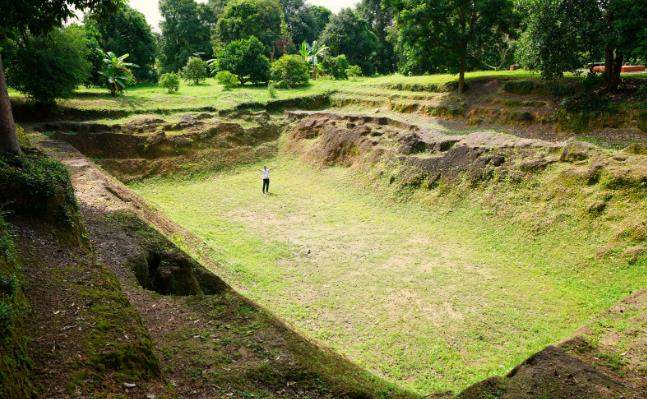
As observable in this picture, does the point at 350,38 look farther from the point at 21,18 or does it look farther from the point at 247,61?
the point at 21,18

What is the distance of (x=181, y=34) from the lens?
5241 centimetres

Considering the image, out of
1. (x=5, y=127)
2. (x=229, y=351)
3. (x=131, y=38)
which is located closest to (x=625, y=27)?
(x=229, y=351)

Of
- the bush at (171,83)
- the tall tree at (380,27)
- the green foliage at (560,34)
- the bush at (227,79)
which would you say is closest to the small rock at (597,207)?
the green foliage at (560,34)

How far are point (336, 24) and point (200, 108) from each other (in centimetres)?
2582

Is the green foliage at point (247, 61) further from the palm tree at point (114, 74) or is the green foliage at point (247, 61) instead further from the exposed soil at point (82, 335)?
the exposed soil at point (82, 335)

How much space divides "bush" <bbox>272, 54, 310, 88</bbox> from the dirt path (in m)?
30.9

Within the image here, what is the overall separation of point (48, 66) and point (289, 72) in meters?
19.3

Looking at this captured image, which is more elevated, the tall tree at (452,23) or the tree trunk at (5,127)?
the tall tree at (452,23)

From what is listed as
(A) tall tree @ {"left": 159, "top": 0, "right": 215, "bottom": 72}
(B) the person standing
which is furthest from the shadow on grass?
(A) tall tree @ {"left": 159, "top": 0, "right": 215, "bottom": 72}

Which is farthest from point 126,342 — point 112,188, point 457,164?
point 457,164

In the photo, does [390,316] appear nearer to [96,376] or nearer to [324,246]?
[324,246]

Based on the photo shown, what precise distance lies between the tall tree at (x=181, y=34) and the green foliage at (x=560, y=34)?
127 ft

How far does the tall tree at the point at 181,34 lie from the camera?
51750mm

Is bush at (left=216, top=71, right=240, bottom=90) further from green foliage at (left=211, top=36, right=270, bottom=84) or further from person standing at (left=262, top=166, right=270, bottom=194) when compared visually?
person standing at (left=262, top=166, right=270, bottom=194)
